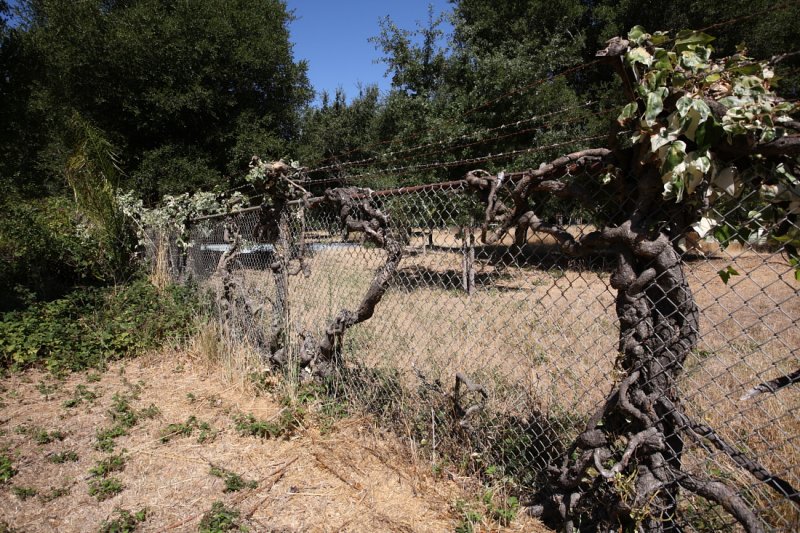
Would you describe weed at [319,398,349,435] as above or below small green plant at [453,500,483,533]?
above

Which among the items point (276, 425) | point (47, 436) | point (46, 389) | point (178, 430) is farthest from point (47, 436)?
point (276, 425)

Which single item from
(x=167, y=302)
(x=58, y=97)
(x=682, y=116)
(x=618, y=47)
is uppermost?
(x=58, y=97)

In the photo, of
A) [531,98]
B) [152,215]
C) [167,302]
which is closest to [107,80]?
[152,215]

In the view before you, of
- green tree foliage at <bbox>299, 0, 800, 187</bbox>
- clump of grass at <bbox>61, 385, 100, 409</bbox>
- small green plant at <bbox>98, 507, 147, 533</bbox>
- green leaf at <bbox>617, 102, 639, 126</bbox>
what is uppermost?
green tree foliage at <bbox>299, 0, 800, 187</bbox>

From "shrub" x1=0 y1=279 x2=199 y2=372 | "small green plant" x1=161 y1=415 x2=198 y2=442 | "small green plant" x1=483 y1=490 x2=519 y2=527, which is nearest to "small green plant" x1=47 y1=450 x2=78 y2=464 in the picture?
"small green plant" x1=161 y1=415 x2=198 y2=442

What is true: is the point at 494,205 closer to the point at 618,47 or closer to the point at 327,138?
the point at 618,47

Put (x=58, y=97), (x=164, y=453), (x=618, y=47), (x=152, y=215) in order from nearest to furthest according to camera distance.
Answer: (x=618, y=47)
(x=164, y=453)
(x=152, y=215)
(x=58, y=97)

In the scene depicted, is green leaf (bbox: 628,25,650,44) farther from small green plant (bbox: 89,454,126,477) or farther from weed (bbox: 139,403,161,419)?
weed (bbox: 139,403,161,419)

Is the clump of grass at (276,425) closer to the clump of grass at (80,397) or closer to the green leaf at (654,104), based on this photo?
the clump of grass at (80,397)

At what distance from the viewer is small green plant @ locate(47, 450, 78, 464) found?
3.08 meters

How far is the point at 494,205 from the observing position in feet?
7.66

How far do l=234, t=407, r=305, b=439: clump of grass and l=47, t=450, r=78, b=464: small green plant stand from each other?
1.09 m

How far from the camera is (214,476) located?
2.85m

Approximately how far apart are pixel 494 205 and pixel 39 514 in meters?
3.13
